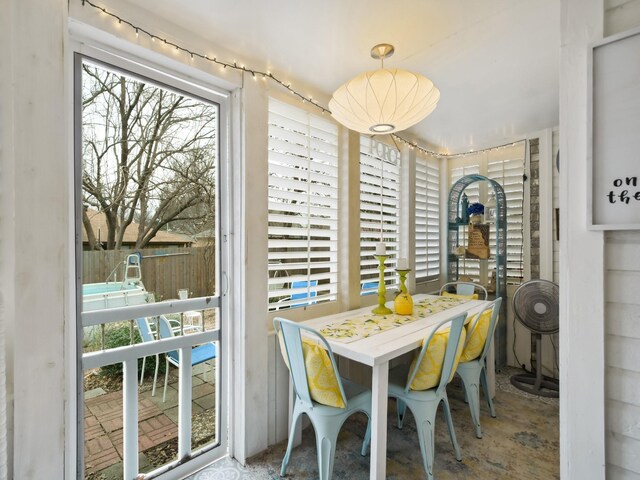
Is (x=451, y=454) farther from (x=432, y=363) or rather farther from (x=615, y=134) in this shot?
(x=615, y=134)

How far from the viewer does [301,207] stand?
2.31 m

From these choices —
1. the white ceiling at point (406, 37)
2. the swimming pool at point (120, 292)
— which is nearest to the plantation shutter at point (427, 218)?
the white ceiling at point (406, 37)

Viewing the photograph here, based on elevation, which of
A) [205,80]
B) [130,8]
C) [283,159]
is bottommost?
[283,159]

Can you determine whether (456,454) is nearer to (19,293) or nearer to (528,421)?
(528,421)

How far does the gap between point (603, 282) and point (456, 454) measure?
1554 millimetres

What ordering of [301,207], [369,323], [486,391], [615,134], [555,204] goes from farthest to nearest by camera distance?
[555,204] → [486,391] → [301,207] → [369,323] → [615,134]

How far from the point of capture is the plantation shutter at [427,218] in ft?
11.6

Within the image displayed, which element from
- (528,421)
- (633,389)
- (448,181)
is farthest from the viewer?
(448,181)

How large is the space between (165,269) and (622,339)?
6.49ft

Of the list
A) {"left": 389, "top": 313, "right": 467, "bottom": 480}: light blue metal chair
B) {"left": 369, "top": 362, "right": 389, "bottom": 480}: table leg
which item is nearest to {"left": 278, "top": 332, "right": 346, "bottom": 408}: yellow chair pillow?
{"left": 369, "top": 362, "right": 389, "bottom": 480}: table leg

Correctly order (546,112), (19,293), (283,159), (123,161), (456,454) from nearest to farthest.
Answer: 1. (19,293)
2. (123,161)
3. (456,454)
4. (283,159)
5. (546,112)

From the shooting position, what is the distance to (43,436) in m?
1.27

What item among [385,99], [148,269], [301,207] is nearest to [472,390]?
[301,207]

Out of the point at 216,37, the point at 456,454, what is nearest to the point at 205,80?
the point at 216,37
